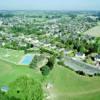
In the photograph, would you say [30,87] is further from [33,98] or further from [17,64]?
[17,64]

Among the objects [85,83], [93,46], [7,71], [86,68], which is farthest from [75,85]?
[93,46]

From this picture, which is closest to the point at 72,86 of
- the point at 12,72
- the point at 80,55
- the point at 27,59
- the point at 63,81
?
the point at 63,81

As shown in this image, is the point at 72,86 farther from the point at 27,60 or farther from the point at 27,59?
the point at 27,59

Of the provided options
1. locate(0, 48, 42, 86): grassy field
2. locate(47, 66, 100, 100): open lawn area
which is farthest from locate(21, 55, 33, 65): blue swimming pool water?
locate(47, 66, 100, 100): open lawn area

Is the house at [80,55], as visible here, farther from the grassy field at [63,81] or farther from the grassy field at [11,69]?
the grassy field at [11,69]

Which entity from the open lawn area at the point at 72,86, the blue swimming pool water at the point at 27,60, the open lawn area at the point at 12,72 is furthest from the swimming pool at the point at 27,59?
the open lawn area at the point at 72,86
